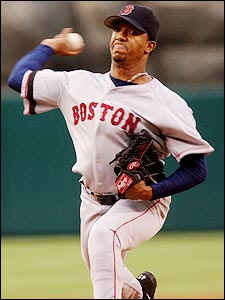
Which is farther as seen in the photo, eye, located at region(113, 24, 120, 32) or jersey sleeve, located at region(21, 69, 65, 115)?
jersey sleeve, located at region(21, 69, 65, 115)

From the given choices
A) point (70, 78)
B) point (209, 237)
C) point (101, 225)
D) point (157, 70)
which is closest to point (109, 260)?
point (101, 225)

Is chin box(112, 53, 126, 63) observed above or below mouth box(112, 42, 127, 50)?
below

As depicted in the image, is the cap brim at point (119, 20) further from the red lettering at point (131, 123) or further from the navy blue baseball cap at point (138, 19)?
the red lettering at point (131, 123)

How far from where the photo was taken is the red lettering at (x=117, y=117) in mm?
5059

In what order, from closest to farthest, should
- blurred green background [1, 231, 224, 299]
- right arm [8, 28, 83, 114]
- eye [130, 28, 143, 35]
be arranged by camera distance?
eye [130, 28, 143, 35]
right arm [8, 28, 83, 114]
blurred green background [1, 231, 224, 299]

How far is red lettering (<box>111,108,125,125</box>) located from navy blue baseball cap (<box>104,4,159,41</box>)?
15.7 inches

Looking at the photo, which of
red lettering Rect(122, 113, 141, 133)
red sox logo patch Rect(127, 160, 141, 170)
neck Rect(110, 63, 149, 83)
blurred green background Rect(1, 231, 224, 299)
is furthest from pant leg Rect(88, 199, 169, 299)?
blurred green background Rect(1, 231, 224, 299)

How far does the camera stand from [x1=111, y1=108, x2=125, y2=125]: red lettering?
5.06 meters

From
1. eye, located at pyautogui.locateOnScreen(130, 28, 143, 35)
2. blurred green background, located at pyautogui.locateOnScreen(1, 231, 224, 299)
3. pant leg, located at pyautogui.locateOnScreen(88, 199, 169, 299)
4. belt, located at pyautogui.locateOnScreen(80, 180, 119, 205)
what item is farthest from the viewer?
blurred green background, located at pyautogui.locateOnScreen(1, 231, 224, 299)

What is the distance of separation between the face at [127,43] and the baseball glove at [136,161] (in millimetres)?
364

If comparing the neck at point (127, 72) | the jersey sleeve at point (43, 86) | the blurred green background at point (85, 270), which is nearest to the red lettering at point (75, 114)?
the jersey sleeve at point (43, 86)

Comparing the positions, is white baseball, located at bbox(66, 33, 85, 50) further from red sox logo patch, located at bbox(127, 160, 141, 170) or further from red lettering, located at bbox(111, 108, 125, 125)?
red sox logo patch, located at bbox(127, 160, 141, 170)

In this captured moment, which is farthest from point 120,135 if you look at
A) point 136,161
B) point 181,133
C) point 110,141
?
point 181,133

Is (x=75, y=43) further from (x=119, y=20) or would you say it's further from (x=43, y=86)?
(x=119, y=20)
